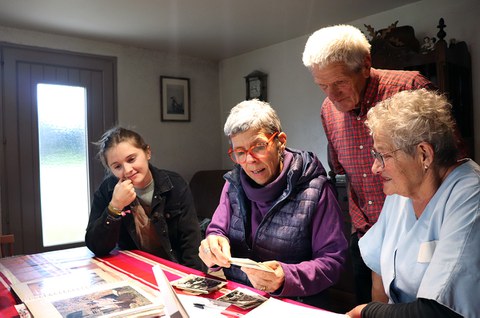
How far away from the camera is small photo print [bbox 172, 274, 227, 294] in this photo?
1.22 meters

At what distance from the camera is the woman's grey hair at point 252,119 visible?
4.74ft

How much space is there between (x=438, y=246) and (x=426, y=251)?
67 mm

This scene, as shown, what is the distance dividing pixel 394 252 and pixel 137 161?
49.4 inches

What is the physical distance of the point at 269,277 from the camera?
1157mm

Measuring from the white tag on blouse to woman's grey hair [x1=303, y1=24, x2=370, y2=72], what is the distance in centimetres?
77

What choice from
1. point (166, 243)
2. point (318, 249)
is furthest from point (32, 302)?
point (318, 249)

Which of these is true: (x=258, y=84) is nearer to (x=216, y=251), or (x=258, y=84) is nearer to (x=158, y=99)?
(x=158, y=99)

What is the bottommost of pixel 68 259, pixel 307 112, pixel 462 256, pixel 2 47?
pixel 68 259

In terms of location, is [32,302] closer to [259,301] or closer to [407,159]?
[259,301]

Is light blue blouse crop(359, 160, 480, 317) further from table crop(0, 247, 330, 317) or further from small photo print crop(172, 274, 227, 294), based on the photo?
small photo print crop(172, 274, 227, 294)

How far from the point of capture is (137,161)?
1.91 m

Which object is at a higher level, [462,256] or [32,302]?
[462,256]

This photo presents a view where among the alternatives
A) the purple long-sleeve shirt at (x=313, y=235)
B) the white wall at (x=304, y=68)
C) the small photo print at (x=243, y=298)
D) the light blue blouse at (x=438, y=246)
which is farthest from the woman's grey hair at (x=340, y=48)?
the white wall at (x=304, y=68)

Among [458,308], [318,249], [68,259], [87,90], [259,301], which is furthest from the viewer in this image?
[87,90]
